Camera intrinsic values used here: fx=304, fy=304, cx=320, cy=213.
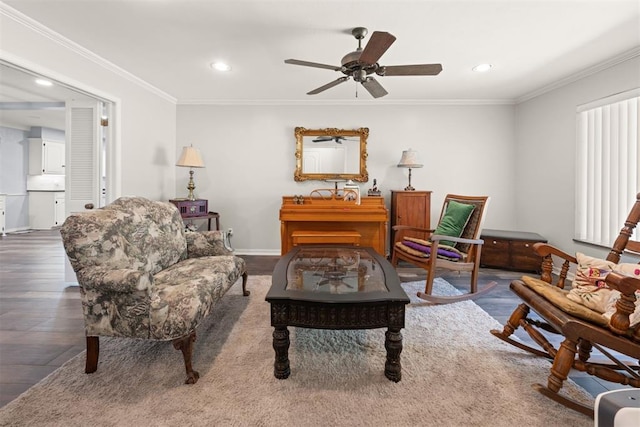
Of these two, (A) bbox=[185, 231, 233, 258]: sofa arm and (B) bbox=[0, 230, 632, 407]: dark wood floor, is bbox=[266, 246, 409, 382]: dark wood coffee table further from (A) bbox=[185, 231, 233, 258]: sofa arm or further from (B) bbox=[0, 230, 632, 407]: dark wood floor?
(A) bbox=[185, 231, 233, 258]: sofa arm

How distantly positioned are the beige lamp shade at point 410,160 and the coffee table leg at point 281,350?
3.28 meters

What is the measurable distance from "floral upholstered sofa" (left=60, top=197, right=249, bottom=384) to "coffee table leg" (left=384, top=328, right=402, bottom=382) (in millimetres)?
1052

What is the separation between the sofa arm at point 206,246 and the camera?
2.72 metres

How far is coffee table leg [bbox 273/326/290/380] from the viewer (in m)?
1.63

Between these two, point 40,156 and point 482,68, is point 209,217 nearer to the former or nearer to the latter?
point 482,68

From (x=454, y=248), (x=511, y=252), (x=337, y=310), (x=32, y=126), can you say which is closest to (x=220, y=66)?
(x=337, y=310)

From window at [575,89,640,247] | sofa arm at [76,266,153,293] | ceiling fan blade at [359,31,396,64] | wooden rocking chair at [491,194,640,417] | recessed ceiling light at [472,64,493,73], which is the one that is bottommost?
wooden rocking chair at [491,194,640,417]

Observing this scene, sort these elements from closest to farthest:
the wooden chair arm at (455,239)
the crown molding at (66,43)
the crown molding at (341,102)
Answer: the crown molding at (66,43) → the wooden chair arm at (455,239) → the crown molding at (341,102)

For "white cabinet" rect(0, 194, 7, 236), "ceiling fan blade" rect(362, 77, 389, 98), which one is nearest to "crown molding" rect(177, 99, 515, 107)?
"ceiling fan blade" rect(362, 77, 389, 98)

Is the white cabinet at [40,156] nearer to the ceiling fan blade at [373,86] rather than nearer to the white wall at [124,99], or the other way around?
the white wall at [124,99]

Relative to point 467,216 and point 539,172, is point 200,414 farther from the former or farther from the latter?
point 539,172

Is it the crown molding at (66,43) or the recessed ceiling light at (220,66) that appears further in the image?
the recessed ceiling light at (220,66)

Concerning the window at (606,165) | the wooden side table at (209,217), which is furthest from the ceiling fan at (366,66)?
the wooden side table at (209,217)

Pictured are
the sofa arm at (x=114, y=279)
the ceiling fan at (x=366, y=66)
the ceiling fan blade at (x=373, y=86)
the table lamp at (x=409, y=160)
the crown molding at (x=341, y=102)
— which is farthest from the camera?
the crown molding at (x=341, y=102)
